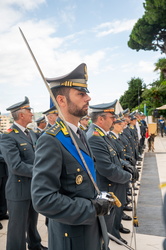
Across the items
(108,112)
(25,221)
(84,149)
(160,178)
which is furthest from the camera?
(160,178)

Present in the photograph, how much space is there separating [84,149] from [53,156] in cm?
32

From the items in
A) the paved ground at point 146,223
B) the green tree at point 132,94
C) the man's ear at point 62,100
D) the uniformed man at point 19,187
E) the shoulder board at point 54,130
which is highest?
the green tree at point 132,94

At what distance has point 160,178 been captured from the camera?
7.34 m

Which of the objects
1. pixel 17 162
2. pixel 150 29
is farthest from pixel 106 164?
pixel 150 29

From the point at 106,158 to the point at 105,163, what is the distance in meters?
0.07

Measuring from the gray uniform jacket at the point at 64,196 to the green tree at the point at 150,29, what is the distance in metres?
31.9

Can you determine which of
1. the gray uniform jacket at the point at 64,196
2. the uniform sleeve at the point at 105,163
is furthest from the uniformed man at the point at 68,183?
the uniform sleeve at the point at 105,163

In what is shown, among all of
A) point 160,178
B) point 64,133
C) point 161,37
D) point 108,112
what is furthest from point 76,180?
point 161,37

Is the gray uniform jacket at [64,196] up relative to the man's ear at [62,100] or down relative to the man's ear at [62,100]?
down

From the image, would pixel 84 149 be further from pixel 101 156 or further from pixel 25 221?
pixel 25 221

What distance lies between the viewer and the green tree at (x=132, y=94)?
58.4 metres

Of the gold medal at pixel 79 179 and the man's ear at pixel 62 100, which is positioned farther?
the man's ear at pixel 62 100

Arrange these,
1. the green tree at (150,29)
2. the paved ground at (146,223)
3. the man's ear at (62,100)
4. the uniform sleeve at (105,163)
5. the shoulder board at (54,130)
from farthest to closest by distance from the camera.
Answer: the green tree at (150,29) < the paved ground at (146,223) < the uniform sleeve at (105,163) < the man's ear at (62,100) < the shoulder board at (54,130)

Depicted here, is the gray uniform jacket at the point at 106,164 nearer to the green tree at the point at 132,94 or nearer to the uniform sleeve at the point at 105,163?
the uniform sleeve at the point at 105,163
